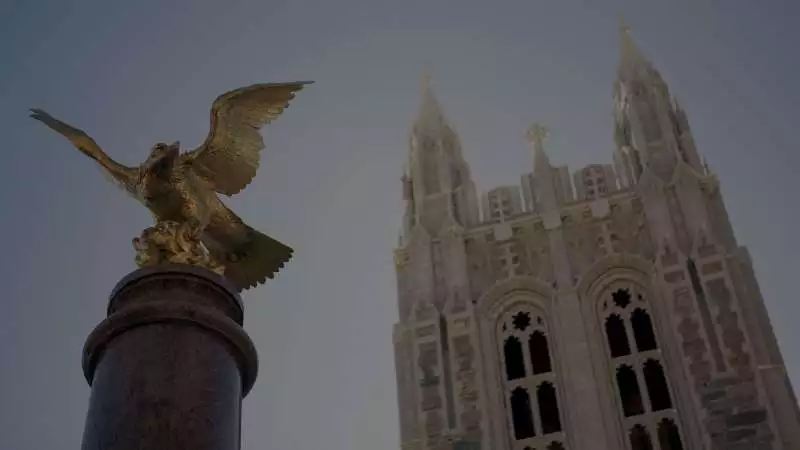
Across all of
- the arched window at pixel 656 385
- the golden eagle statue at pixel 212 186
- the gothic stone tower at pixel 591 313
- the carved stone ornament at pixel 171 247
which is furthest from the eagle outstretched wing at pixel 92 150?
the arched window at pixel 656 385

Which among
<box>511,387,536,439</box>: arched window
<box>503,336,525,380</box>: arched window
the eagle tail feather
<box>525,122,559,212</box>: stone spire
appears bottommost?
the eagle tail feather

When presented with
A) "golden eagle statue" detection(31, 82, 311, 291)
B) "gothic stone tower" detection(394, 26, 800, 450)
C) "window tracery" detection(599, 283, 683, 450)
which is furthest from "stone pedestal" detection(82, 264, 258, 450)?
"window tracery" detection(599, 283, 683, 450)

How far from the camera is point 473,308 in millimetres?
34219

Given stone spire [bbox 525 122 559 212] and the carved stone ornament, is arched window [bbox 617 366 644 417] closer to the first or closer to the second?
stone spire [bbox 525 122 559 212]

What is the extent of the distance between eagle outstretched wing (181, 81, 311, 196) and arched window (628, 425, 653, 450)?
→ 70.9ft

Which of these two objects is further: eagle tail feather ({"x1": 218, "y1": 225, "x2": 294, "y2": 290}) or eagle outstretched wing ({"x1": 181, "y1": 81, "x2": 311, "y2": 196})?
eagle outstretched wing ({"x1": 181, "y1": 81, "x2": 311, "y2": 196})

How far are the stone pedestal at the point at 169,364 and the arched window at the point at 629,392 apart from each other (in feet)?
77.4

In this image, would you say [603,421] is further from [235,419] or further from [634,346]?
[235,419]

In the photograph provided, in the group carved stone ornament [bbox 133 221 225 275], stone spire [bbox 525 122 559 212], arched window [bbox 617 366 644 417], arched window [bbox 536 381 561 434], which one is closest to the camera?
carved stone ornament [bbox 133 221 225 275]

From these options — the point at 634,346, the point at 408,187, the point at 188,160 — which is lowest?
the point at 188,160

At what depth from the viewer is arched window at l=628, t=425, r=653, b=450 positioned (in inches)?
1198

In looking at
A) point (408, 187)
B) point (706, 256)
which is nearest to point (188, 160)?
point (706, 256)

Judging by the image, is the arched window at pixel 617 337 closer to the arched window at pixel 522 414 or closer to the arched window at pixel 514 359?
the arched window at pixel 514 359

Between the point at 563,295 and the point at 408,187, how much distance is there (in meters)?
7.19
